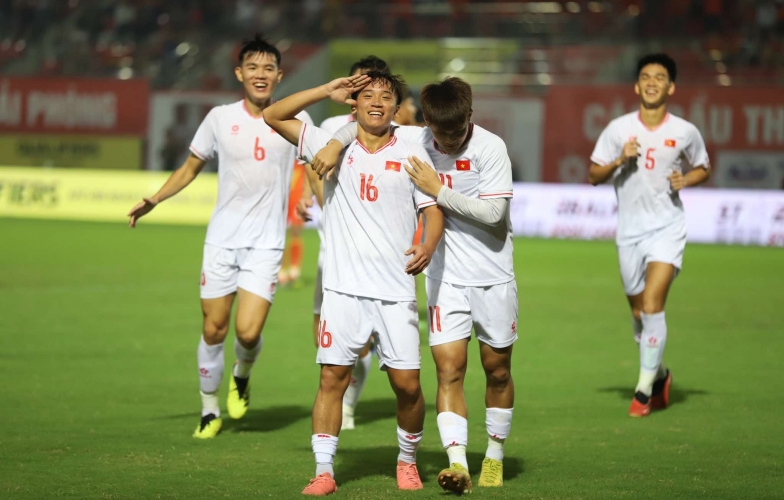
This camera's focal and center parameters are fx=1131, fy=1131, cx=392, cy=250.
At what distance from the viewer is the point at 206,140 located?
7.81 metres

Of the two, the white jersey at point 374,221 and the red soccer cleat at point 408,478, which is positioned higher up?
the white jersey at point 374,221

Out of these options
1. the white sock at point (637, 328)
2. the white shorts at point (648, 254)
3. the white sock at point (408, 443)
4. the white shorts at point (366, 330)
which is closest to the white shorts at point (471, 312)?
the white shorts at point (366, 330)

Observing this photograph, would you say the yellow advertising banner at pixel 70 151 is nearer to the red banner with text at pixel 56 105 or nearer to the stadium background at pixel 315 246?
the stadium background at pixel 315 246

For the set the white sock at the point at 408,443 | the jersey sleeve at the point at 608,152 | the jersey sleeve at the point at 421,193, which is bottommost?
the white sock at the point at 408,443

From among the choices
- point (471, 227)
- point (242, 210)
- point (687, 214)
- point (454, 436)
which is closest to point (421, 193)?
point (471, 227)

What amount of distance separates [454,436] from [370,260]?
1.03 metres

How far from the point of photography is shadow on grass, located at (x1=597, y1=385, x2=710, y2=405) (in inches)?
364

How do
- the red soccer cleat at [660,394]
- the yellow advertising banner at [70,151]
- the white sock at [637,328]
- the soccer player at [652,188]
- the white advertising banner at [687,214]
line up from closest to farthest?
the soccer player at [652,188] < the red soccer cleat at [660,394] < the white sock at [637,328] < the white advertising banner at [687,214] < the yellow advertising banner at [70,151]

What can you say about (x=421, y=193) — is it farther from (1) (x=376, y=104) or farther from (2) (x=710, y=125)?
(2) (x=710, y=125)

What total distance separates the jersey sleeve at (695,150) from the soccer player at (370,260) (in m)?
3.70

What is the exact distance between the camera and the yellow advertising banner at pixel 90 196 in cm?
2814

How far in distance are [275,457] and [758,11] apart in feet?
89.1

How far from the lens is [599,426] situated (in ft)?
26.3

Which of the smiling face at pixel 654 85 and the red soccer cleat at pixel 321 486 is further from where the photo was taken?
the smiling face at pixel 654 85
